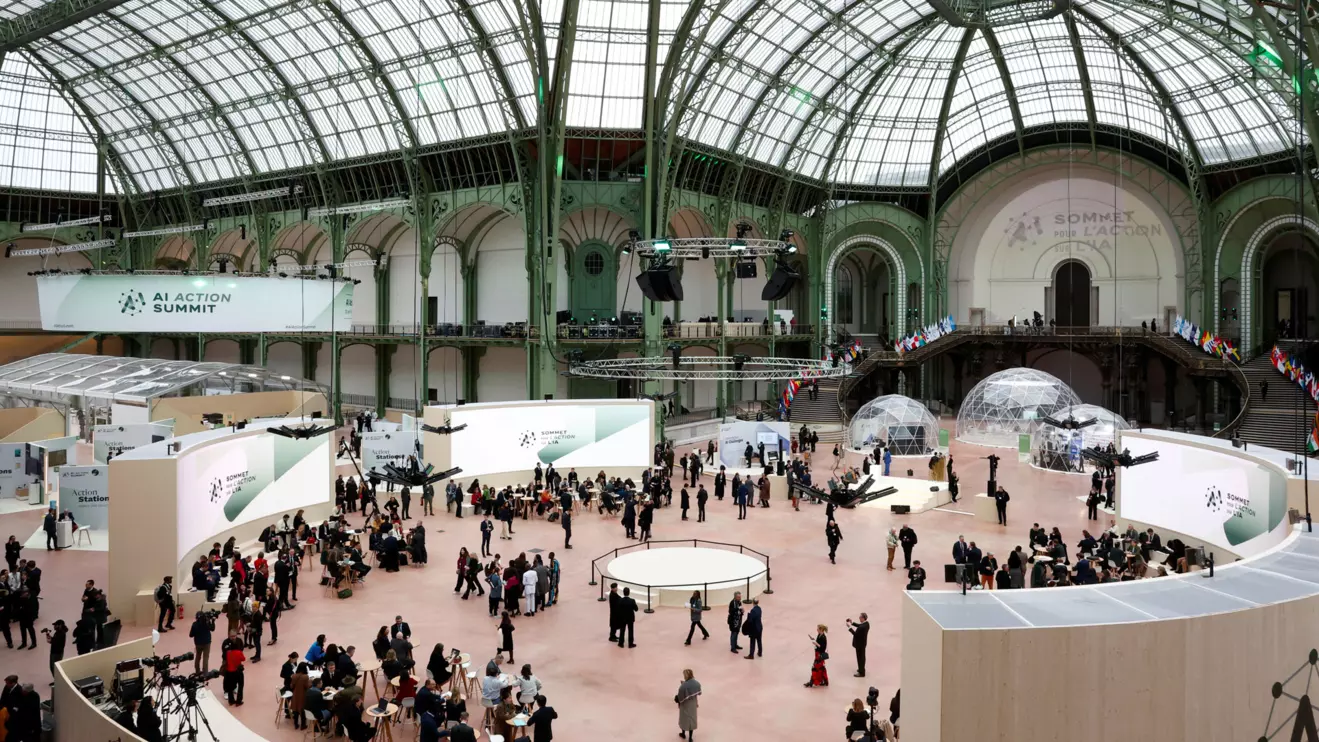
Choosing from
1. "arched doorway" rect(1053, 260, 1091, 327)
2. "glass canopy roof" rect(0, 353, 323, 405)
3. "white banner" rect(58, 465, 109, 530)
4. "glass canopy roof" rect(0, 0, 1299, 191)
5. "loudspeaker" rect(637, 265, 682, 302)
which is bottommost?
"white banner" rect(58, 465, 109, 530)

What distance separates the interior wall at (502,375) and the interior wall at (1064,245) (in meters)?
23.8

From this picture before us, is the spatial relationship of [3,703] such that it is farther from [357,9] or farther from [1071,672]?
[357,9]

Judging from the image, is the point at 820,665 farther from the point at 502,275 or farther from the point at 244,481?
the point at 502,275

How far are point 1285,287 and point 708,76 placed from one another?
29.4 meters

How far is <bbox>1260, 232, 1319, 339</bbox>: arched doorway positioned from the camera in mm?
41594

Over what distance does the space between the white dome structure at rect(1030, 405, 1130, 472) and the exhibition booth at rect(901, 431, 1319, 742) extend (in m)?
23.6

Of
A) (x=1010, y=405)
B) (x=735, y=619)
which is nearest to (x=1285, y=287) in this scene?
(x=1010, y=405)

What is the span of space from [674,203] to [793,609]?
25937mm

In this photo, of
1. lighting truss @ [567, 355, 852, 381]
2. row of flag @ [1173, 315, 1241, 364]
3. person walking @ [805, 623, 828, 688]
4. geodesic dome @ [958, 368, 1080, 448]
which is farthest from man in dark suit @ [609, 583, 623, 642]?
row of flag @ [1173, 315, 1241, 364]

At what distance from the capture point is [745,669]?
14844 mm

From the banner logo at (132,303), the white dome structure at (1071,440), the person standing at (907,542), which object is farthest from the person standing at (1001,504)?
the banner logo at (132,303)

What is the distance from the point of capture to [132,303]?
23.5 m

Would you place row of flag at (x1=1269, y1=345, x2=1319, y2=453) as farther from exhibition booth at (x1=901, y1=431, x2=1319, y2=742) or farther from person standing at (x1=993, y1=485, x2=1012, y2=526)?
exhibition booth at (x1=901, y1=431, x2=1319, y2=742)

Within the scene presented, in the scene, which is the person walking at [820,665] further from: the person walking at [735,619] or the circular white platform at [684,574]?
the circular white platform at [684,574]
